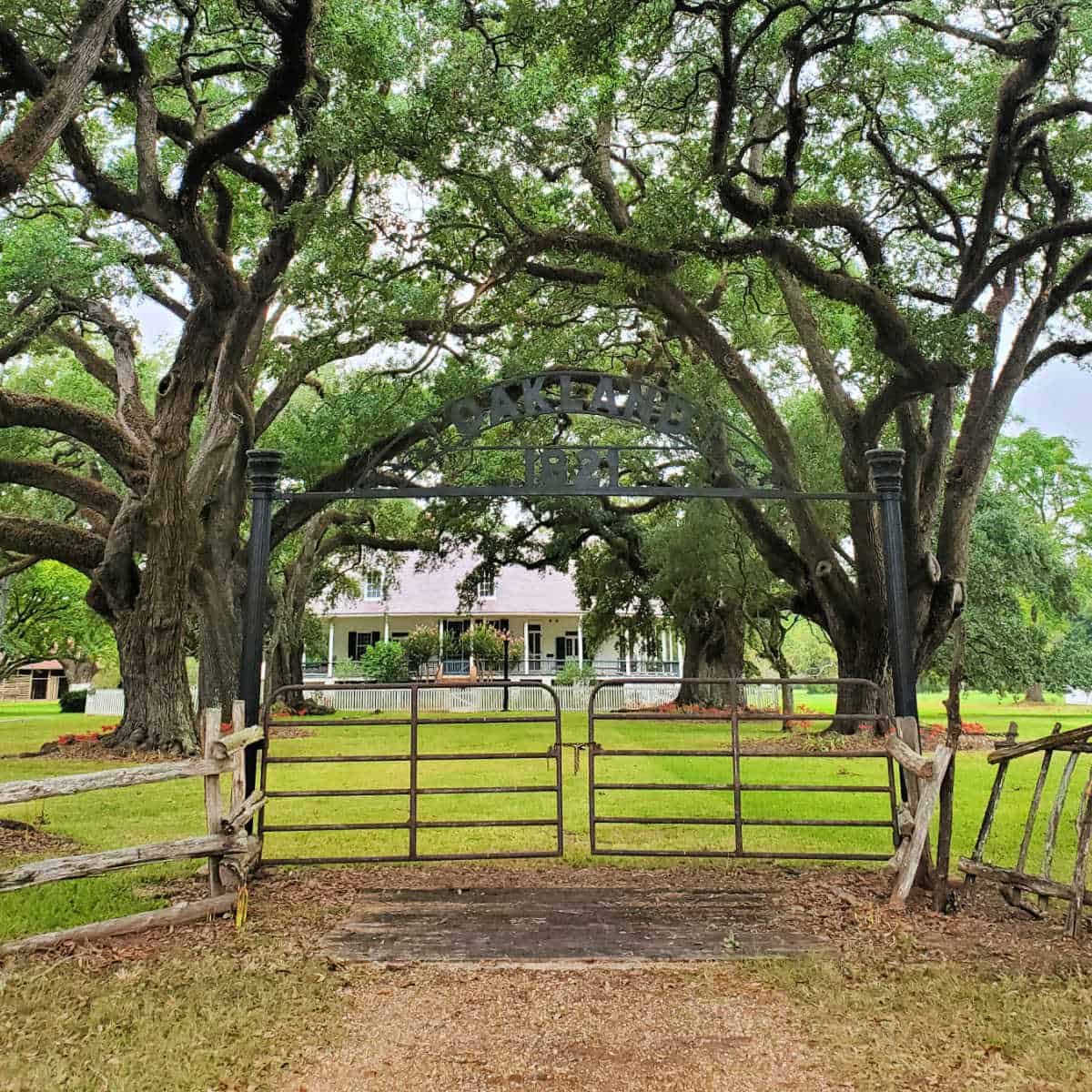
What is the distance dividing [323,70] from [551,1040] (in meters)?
11.3

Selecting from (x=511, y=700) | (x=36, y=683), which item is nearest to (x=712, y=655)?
(x=511, y=700)

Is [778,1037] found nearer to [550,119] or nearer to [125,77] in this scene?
[550,119]

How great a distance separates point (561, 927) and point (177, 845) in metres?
2.56

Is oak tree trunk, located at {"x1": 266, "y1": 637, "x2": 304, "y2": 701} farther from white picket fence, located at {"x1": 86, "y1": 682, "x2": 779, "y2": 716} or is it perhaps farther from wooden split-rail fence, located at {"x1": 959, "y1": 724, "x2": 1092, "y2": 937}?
wooden split-rail fence, located at {"x1": 959, "y1": 724, "x2": 1092, "y2": 937}

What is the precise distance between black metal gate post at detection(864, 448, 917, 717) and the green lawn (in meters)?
2.43

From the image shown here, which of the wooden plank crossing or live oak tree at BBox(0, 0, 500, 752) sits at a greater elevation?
live oak tree at BBox(0, 0, 500, 752)

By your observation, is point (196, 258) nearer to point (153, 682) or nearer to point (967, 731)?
point (153, 682)

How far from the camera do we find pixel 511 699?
2795 centimetres

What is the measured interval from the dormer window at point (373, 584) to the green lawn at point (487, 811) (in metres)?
12.6

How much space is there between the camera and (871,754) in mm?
6738

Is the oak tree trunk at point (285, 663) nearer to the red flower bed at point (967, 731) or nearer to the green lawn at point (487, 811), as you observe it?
the green lawn at point (487, 811)

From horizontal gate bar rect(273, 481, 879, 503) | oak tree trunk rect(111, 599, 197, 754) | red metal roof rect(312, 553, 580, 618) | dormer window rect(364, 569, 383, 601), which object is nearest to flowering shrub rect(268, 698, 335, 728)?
dormer window rect(364, 569, 383, 601)

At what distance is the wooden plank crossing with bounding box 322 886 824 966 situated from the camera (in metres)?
5.32

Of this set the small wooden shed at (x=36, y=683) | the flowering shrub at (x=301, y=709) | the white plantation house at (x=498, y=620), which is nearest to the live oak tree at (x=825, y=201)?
the flowering shrub at (x=301, y=709)
